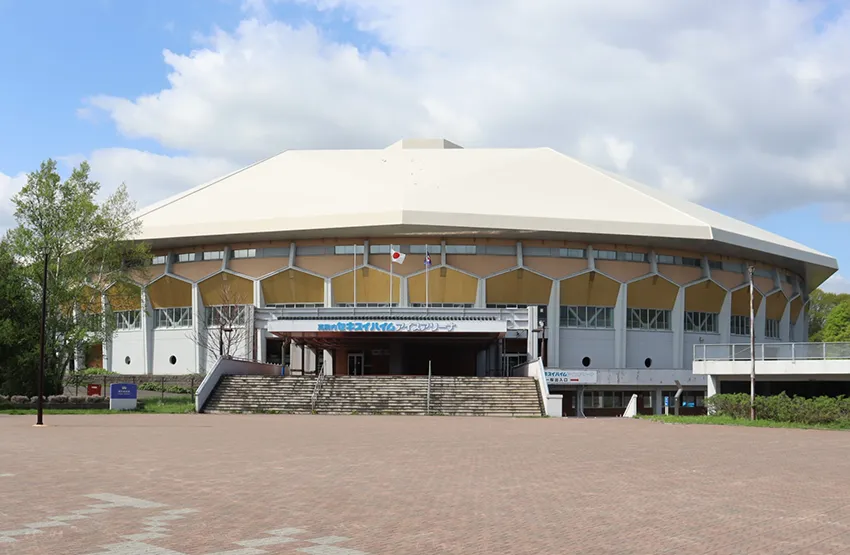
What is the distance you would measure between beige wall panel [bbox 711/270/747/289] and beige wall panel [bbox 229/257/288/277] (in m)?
30.4

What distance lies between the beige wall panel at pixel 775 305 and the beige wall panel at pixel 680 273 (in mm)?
8482

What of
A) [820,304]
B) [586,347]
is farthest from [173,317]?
[820,304]

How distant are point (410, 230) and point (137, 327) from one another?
904 inches

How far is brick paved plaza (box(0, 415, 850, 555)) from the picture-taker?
9328 millimetres

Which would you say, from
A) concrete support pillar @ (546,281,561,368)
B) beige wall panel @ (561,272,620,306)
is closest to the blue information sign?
concrete support pillar @ (546,281,561,368)

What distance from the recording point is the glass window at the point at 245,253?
60.7 metres

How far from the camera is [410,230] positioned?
Answer: 186 ft

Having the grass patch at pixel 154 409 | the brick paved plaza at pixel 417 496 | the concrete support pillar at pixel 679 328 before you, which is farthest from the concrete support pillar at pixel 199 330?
the brick paved plaza at pixel 417 496

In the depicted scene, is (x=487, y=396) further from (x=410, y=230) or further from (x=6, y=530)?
(x=6, y=530)

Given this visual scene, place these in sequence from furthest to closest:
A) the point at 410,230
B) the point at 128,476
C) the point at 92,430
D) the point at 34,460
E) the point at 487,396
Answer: the point at 410,230 → the point at 487,396 → the point at 92,430 → the point at 34,460 → the point at 128,476

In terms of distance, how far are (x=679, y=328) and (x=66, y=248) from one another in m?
40.1

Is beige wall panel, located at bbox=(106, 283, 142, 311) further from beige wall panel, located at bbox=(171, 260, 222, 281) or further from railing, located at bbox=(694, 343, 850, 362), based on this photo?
railing, located at bbox=(694, 343, 850, 362)

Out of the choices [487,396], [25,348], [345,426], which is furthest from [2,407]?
[487,396]

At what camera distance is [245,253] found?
6094 cm
